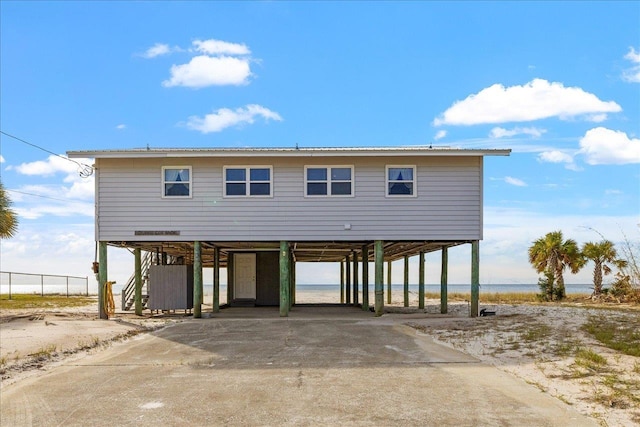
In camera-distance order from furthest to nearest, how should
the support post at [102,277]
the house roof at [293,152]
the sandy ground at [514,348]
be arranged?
the support post at [102,277], the house roof at [293,152], the sandy ground at [514,348]

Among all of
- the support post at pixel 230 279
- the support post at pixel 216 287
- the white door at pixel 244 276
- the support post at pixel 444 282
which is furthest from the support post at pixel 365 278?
the support post at pixel 230 279

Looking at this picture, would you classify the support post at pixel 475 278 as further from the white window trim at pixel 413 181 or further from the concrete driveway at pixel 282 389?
the concrete driveway at pixel 282 389

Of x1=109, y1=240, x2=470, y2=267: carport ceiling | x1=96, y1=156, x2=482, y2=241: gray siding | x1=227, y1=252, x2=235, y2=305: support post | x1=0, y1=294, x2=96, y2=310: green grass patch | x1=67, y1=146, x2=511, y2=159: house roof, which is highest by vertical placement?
x1=67, y1=146, x2=511, y2=159: house roof

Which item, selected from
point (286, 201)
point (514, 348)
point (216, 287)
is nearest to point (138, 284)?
point (216, 287)

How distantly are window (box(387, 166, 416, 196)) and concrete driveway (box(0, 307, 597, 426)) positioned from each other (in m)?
7.52

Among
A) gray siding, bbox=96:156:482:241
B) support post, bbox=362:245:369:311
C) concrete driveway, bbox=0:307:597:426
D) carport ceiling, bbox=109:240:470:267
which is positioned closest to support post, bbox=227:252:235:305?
carport ceiling, bbox=109:240:470:267

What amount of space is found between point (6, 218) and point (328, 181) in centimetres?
1524

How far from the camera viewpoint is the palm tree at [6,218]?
1015 inches

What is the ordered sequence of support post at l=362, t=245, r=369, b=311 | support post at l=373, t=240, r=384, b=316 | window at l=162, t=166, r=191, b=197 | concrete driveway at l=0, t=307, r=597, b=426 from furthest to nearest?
support post at l=362, t=245, r=369, b=311
window at l=162, t=166, r=191, b=197
support post at l=373, t=240, r=384, b=316
concrete driveway at l=0, t=307, r=597, b=426

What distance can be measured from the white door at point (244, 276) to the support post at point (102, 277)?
8.10m

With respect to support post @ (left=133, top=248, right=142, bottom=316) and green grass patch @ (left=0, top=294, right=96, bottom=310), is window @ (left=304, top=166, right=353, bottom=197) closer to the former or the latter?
support post @ (left=133, top=248, right=142, bottom=316)

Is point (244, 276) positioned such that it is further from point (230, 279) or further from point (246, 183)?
point (246, 183)

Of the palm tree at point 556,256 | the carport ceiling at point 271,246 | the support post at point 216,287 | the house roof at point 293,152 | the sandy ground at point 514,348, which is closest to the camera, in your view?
the sandy ground at point 514,348

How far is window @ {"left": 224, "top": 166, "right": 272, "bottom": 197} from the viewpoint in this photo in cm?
2016
